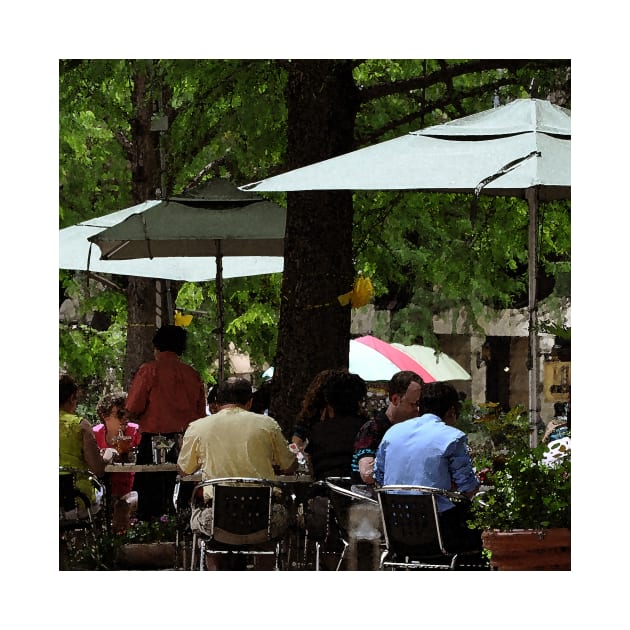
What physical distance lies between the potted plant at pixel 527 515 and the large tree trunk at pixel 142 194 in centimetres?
1170

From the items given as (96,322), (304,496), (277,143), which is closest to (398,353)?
(277,143)

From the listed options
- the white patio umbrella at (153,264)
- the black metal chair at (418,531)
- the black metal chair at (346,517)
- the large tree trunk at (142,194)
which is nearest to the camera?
the black metal chair at (418,531)

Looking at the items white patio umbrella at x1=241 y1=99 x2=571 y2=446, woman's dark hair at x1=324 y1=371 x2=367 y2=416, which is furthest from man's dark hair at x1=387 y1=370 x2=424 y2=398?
white patio umbrella at x1=241 y1=99 x2=571 y2=446

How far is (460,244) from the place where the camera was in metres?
16.7

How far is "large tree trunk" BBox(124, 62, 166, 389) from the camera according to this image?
60.4 ft

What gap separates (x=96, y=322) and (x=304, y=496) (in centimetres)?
2188

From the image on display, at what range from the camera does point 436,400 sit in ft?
24.6

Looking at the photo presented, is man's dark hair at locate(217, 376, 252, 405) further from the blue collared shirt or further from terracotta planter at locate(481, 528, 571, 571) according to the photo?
terracotta planter at locate(481, 528, 571, 571)

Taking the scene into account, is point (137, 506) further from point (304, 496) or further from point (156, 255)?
point (156, 255)

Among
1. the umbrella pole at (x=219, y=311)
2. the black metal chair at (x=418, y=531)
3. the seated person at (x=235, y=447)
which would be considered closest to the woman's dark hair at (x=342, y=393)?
the seated person at (x=235, y=447)

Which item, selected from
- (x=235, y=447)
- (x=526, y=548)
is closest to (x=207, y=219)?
(x=235, y=447)

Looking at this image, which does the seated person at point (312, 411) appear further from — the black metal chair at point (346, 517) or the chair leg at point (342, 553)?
the chair leg at point (342, 553)

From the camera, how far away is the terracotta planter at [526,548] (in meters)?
6.83

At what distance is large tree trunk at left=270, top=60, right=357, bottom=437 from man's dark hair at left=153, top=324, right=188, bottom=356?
86 cm
